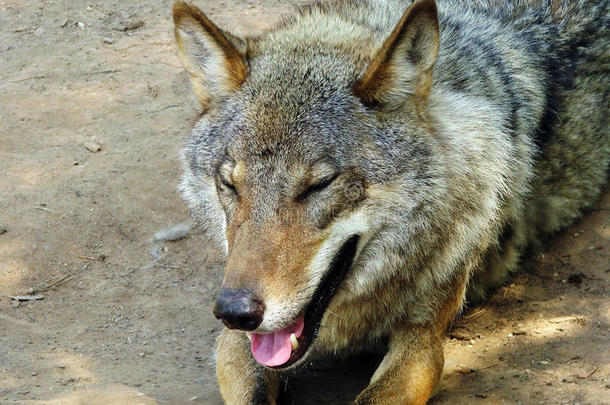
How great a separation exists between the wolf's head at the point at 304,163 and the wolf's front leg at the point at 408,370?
59 cm

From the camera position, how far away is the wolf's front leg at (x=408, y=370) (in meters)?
5.09

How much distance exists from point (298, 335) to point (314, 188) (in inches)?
30.1

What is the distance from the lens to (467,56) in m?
5.71

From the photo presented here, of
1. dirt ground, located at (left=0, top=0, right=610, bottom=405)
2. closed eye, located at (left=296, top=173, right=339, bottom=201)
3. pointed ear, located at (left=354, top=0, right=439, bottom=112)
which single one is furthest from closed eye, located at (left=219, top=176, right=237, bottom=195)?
dirt ground, located at (left=0, top=0, right=610, bottom=405)

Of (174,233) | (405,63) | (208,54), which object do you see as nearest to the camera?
(405,63)

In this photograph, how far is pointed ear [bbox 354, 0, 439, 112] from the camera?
4.71 m

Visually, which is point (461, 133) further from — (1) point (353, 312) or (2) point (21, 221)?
(2) point (21, 221)

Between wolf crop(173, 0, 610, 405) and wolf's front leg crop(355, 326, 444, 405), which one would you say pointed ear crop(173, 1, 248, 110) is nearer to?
wolf crop(173, 0, 610, 405)

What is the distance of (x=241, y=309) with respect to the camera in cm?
424

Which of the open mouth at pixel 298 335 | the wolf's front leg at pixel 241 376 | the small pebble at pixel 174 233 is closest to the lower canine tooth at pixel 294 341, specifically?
the open mouth at pixel 298 335

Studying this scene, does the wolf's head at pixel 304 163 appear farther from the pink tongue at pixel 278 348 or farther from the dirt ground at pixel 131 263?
the dirt ground at pixel 131 263

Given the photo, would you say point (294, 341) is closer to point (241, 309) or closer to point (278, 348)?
point (278, 348)

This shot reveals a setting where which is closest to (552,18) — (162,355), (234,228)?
(234,228)

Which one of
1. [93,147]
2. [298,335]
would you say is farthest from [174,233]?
[298,335]
